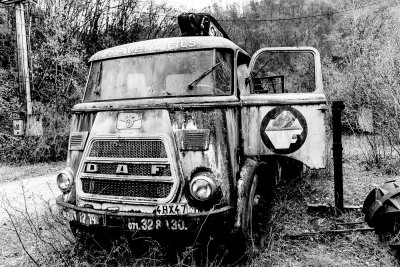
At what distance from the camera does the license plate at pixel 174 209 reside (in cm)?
304

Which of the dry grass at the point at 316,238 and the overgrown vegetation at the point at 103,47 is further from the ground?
the overgrown vegetation at the point at 103,47

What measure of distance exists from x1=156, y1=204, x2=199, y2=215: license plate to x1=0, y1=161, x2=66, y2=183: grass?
316 inches

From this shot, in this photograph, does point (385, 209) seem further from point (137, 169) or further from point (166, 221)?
point (137, 169)

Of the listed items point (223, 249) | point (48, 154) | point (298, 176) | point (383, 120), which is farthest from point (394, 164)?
point (48, 154)

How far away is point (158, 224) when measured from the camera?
305 cm

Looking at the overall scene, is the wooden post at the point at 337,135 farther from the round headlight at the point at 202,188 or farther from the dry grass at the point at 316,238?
the round headlight at the point at 202,188

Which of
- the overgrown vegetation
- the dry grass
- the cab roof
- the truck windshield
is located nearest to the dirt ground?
the dry grass

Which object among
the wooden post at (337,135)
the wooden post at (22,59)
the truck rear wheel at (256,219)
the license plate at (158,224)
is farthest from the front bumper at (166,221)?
the wooden post at (22,59)

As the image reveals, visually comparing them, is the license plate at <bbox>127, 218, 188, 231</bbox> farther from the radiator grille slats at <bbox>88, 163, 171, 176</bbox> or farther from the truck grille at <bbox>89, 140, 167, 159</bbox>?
the truck grille at <bbox>89, 140, 167, 159</bbox>

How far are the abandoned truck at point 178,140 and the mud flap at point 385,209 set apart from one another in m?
0.80

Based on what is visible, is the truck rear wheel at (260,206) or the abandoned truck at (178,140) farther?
the truck rear wheel at (260,206)

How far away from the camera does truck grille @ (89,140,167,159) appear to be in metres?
3.20

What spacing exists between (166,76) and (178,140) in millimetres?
859

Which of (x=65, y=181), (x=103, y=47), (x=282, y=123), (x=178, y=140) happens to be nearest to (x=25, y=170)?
(x=65, y=181)
